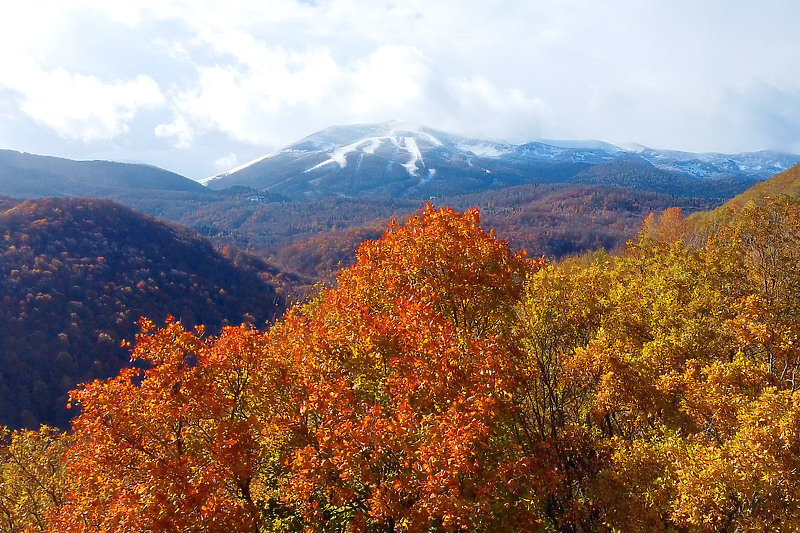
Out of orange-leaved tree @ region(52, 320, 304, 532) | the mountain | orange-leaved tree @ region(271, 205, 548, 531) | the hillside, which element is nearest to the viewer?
orange-leaved tree @ region(271, 205, 548, 531)

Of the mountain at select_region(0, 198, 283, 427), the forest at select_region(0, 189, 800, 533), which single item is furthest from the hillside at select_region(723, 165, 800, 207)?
the mountain at select_region(0, 198, 283, 427)

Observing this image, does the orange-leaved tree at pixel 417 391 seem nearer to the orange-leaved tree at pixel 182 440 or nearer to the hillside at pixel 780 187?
the orange-leaved tree at pixel 182 440

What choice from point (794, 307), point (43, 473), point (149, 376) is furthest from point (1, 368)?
point (794, 307)

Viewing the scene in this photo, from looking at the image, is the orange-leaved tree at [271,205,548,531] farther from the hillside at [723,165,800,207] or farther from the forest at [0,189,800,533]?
the hillside at [723,165,800,207]

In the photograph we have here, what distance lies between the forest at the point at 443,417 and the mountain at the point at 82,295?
9128 cm

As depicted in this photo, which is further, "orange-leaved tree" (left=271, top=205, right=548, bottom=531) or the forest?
"orange-leaved tree" (left=271, top=205, right=548, bottom=531)

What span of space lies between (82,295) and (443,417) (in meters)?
152

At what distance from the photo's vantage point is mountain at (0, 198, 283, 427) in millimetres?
108875

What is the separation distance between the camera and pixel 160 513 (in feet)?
52.6

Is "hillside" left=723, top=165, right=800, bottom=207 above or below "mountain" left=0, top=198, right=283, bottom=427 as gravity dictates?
above

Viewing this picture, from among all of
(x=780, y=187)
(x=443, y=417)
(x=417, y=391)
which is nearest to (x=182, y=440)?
(x=417, y=391)

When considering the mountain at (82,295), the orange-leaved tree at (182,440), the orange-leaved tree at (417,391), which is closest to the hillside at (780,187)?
the orange-leaved tree at (417,391)

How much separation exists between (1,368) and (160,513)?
12084cm

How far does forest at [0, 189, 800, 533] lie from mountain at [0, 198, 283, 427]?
299 feet
